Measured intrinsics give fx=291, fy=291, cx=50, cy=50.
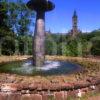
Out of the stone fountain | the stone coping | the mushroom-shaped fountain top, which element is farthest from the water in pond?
the mushroom-shaped fountain top

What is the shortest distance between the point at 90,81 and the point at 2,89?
2.13 metres

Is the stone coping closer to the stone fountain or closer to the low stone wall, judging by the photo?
the low stone wall

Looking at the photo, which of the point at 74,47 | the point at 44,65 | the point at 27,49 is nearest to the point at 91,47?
the point at 74,47

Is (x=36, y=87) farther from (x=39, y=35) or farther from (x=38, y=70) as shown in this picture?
(x=39, y=35)

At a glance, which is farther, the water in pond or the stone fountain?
the stone fountain

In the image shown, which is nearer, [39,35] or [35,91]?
[35,91]

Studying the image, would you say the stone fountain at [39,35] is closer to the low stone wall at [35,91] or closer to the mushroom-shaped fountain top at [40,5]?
the mushroom-shaped fountain top at [40,5]

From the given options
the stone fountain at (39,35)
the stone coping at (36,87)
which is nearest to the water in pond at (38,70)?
the stone fountain at (39,35)

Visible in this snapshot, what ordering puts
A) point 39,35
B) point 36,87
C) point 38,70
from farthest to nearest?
point 39,35, point 38,70, point 36,87

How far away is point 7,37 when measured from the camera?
21.4m

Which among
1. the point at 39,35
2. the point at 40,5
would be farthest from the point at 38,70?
the point at 40,5

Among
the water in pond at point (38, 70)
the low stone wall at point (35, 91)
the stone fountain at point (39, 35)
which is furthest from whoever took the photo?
the stone fountain at point (39, 35)

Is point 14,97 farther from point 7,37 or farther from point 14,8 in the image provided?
point 14,8

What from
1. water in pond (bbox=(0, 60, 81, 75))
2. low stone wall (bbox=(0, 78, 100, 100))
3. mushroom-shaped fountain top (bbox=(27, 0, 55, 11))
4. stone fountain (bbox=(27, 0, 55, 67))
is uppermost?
mushroom-shaped fountain top (bbox=(27, 0, 55, 11))
